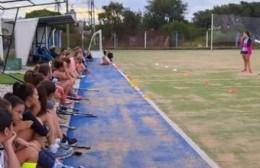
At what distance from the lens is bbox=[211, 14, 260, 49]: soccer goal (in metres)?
49.4

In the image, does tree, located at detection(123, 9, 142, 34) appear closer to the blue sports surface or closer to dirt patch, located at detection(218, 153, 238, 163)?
the blue sports surface

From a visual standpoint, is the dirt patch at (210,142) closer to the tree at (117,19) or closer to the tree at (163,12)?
the tree at (117,19)

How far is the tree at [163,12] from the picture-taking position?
70562mm

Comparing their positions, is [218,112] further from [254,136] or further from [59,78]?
[59,78]

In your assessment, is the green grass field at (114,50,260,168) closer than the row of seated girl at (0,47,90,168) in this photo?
No

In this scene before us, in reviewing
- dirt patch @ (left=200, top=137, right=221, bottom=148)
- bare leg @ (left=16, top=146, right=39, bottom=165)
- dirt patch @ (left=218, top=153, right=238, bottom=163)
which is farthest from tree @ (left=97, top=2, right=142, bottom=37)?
bare leg @ (left=16, top=146, right=39, bottom=165)

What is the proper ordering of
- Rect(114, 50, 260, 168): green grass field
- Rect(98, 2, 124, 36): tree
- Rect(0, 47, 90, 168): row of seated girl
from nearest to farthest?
Rect(0, 47, 90, 168): row of seated girl < Rect(114, 50, 260, 168): green grass field < Rect(98, 2, 124, 36): tree

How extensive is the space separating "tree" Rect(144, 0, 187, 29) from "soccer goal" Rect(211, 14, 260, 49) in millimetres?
19945

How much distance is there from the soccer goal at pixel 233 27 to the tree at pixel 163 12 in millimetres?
19945

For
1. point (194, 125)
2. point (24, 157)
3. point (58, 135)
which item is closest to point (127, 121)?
point (194, 125)

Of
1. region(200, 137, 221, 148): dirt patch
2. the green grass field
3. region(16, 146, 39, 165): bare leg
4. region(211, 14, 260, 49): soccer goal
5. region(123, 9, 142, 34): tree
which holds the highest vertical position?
region(123, 9, 142, 34): tree

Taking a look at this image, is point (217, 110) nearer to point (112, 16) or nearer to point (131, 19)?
point (112, 16)

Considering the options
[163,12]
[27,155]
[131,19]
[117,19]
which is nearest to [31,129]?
[27,155]

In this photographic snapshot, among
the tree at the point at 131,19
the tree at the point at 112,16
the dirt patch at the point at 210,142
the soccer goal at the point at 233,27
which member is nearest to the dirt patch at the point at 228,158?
the dirt patch at the point at 210,142
